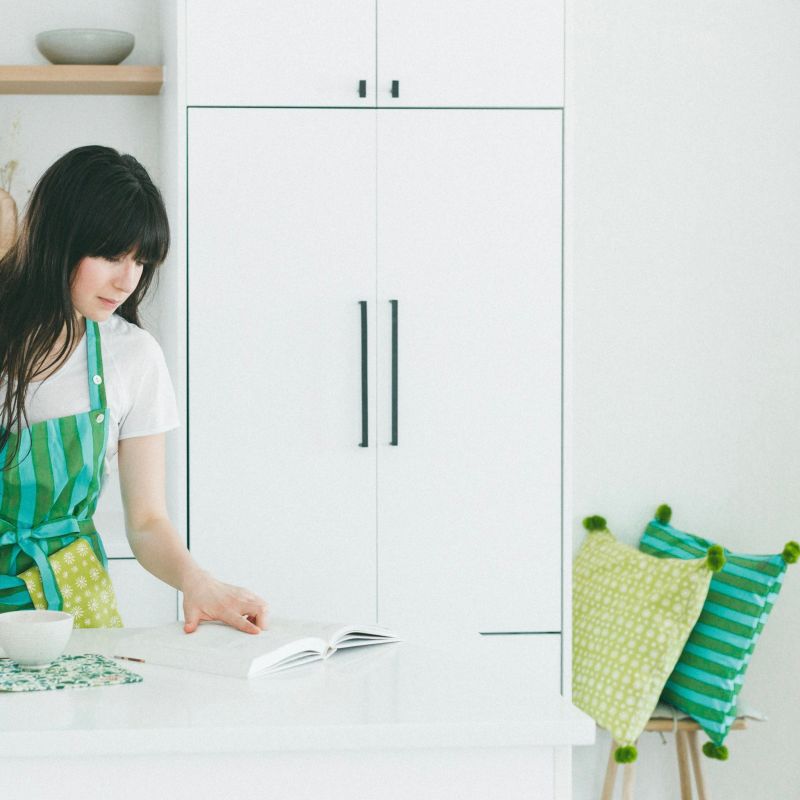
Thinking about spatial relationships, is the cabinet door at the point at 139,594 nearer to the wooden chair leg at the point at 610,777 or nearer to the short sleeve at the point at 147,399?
the short sleeve at the point at 147,399

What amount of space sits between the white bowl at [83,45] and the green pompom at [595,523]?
1.76 m

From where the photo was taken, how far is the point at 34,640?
1.26 metres

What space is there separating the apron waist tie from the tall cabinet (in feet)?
2.63

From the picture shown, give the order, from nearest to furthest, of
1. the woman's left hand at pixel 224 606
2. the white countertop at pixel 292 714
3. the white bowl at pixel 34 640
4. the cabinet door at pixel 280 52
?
the white countertop at pixel 292 714, the white bowl at pixel 34 640, the woman's left hand at pixel 224 606, the cabinet door at pixel 280 52

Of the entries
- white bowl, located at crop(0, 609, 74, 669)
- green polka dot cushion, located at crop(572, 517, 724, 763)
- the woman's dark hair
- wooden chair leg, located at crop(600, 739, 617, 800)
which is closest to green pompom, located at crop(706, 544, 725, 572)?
Answer: green polka dot cushion, located at crop(572, 517, 724, 763)

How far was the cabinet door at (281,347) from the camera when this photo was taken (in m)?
2.55

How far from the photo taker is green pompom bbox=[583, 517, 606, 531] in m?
2.96

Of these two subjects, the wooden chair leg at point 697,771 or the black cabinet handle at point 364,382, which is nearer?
the black cabinet handle at point 364,382

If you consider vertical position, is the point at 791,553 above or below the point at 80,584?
Answer: below

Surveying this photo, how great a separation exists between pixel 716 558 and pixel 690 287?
2.61 feet

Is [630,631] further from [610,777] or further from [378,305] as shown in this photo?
[378,305]

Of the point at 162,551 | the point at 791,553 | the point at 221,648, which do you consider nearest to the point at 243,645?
the point at 221,648

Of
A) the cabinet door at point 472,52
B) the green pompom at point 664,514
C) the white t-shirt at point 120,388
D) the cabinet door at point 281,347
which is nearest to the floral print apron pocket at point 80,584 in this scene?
the white t-shirt at point 120,388

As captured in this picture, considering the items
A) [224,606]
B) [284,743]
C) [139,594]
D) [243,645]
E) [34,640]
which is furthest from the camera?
[139,594]
